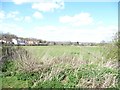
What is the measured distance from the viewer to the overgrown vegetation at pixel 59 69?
7906mm

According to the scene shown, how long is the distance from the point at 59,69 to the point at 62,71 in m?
0.14

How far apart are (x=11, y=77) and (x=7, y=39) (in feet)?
11.4

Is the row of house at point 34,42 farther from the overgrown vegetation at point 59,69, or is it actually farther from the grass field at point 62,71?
the grass field at point 62,71

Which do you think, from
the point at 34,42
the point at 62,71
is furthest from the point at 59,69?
the point at 34,42

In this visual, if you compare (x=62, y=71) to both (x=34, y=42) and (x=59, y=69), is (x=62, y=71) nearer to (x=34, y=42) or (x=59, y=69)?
(x=59, y=69)

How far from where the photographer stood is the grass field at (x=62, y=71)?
25.8 ft

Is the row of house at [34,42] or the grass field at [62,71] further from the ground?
the row of house at [34,42]

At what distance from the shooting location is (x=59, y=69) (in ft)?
28.7

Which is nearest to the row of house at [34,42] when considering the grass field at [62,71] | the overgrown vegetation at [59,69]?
the overgrown vegetation at [59,69]

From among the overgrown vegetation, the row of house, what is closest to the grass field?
the overgrown vegetation

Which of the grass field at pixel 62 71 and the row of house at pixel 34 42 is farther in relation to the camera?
the row of house at pixel 34 42

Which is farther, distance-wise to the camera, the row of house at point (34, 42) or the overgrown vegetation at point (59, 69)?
the row of house at point (34, 42)

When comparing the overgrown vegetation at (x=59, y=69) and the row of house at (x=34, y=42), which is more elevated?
the row of house at (x=34, y=42)

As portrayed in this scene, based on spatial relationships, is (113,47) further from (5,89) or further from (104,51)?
(5,89)
